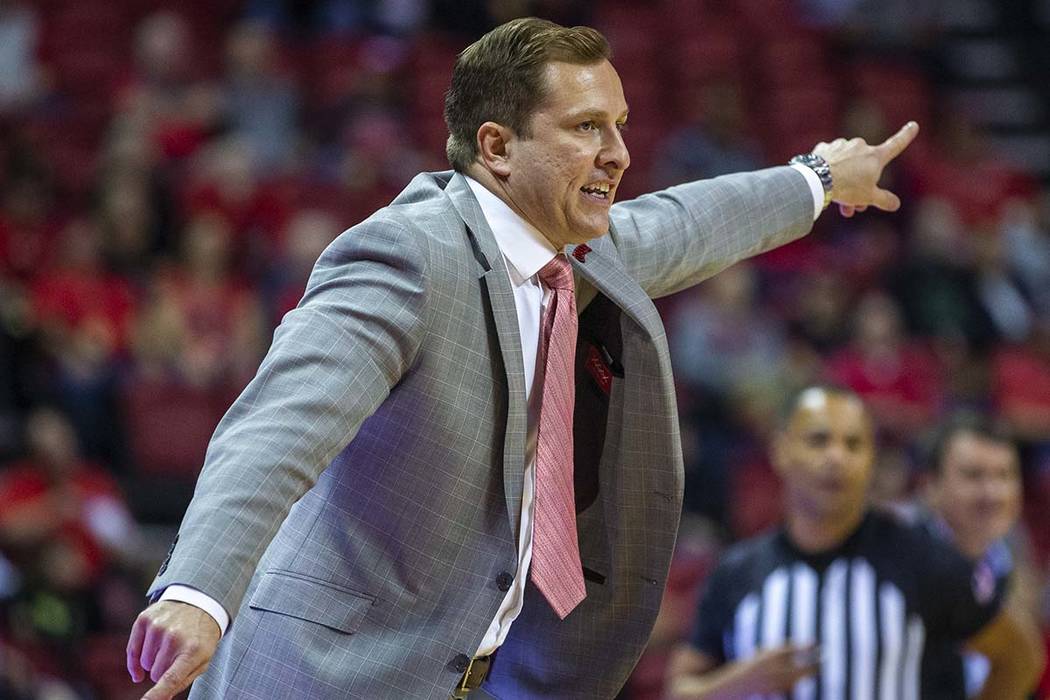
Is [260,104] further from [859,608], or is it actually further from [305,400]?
[305,400]

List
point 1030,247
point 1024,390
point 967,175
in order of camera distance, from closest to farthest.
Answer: point 1024,390, point 1030,247, point 967,175

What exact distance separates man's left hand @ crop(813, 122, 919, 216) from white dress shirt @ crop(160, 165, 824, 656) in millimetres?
850

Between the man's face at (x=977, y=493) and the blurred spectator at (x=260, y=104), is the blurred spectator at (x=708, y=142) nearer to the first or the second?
the blurred spectator at (x=260, y=104)

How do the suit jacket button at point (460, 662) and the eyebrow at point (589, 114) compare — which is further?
the eyebrow at point (589, 114)

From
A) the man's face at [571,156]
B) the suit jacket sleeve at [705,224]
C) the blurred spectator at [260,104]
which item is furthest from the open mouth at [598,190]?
the blurred spectator at [260,104]

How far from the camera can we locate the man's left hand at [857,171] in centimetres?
342

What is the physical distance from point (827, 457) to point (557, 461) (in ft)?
7.68

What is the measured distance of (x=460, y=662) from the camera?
2.66 meters

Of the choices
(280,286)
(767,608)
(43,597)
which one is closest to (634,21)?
(280,286)

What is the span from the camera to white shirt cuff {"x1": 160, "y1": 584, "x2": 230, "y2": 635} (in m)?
2.17

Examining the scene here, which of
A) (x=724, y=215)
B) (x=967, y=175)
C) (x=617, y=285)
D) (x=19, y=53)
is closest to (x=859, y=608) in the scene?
(x=724, y=215)

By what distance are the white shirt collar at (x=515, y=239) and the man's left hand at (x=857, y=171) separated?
2.83ft

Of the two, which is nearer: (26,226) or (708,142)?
(26,226)

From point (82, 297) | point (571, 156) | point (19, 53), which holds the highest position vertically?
point (19, 53)
